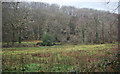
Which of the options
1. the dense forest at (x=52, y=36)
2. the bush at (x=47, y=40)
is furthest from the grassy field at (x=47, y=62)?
the bush at (x=47, y=40)

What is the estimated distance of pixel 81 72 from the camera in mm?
4504

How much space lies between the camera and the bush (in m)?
7.50

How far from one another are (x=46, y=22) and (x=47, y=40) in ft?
4.17

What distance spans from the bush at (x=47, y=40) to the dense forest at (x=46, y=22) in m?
0.21

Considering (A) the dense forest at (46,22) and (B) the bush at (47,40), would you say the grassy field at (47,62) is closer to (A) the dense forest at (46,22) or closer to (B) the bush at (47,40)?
(B) the bush at (47,40)

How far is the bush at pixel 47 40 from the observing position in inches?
295

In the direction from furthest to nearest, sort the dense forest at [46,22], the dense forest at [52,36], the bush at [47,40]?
the bush at [47,40] → the dense forest at [46,22] → the dense forest at [52,36]

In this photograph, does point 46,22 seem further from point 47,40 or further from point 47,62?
point 47,62

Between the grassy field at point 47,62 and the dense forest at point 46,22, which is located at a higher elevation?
the dense forest at point 46,22

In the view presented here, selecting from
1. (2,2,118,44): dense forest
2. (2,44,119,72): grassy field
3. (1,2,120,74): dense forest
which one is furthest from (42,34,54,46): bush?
(2,44,119,72): grassy field

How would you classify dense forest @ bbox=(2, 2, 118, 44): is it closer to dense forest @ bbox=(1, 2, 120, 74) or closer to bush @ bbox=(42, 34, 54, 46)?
dense forest @ bbox=(1, 2, 120, 74)

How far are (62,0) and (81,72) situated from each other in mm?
4861

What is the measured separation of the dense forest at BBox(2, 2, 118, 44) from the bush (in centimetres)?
21

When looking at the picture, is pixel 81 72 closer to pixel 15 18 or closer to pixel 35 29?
pixel 35 29
